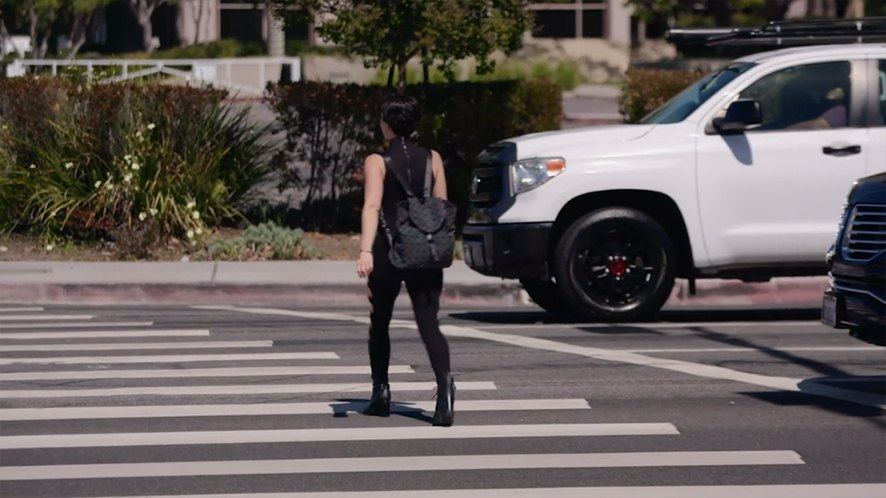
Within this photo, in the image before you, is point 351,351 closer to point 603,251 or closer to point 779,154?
point 603,251

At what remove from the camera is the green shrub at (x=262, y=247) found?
16.8 m

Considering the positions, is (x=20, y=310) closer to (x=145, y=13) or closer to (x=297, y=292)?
(x=297, y=292)

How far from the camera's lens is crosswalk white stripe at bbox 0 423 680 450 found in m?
7.77

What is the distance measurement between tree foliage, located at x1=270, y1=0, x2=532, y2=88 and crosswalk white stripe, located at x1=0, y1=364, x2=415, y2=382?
7748 mm

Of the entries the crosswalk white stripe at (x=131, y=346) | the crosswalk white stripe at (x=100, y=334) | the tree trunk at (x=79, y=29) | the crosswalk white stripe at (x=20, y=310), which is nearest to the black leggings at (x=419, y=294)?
the crosswalk white stripe at (x=131, y=346)

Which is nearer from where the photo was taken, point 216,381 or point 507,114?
point 216,381

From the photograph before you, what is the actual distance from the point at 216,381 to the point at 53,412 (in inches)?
49.0

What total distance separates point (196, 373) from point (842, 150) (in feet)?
17.2

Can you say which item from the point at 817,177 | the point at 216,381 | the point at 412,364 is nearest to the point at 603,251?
the point at 817,177

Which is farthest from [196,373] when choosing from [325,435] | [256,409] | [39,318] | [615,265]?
[615,265]

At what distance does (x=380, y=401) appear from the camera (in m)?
8.34

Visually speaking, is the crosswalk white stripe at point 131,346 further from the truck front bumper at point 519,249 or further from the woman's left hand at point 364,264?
the woman's left hand at point 364,264

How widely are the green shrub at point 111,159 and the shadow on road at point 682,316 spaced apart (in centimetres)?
460

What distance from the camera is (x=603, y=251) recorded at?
12.3 m
